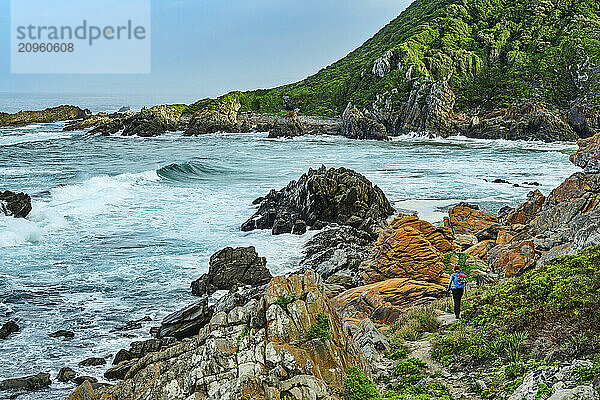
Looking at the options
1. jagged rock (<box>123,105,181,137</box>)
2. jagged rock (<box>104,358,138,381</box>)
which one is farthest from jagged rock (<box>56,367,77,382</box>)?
jagged rock (<box>123,105,181,137</box>)

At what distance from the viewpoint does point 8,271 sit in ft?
63.3

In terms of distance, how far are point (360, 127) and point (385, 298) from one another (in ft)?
239

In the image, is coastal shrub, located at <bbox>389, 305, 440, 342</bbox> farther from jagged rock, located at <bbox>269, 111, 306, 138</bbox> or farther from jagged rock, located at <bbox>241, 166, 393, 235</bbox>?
jagged rock, located at <bbox>269, 111, 306, 138</bbox>

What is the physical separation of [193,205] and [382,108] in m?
62.6

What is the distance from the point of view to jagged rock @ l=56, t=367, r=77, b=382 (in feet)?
39.2

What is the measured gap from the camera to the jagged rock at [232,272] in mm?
17739

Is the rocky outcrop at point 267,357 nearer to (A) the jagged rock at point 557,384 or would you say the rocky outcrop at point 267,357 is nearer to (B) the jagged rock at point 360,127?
(A) the jagged rock at point 557,384

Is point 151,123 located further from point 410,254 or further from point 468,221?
point 410,254

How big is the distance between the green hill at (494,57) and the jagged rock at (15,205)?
231 feet

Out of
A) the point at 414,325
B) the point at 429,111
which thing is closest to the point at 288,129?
the point at 429,111

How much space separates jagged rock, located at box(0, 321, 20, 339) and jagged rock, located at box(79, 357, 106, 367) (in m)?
3.28

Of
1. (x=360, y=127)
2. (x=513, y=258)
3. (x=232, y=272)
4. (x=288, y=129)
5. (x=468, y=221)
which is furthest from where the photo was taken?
(x=288, y=129)

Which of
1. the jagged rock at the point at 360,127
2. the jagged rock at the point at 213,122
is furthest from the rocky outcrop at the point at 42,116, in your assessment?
the jagged rock at the point at 360,127

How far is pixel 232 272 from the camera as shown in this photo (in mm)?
18375
